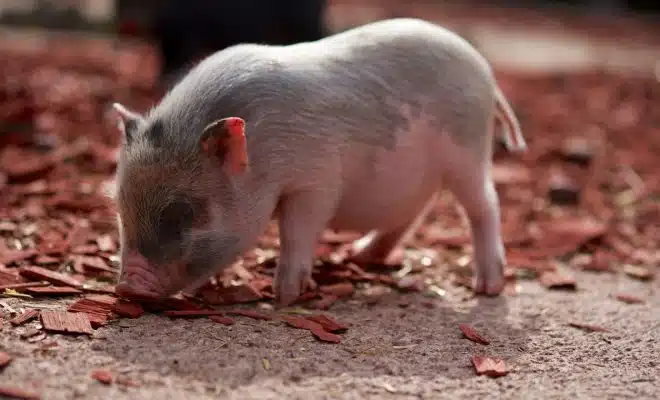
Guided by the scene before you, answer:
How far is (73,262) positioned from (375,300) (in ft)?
3.94

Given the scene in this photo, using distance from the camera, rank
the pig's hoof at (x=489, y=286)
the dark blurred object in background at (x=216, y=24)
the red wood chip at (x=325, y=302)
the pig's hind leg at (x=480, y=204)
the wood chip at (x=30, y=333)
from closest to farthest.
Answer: the wood chip at (x=30, y=333) → the red wood chip at (x=325, y=302) → the pig's hind leg at (x=480, y=204) → the pig's hoof at (x=489, y=286) → the dark blurred object in background at (x=216, y=24)

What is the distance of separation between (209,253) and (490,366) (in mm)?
1016

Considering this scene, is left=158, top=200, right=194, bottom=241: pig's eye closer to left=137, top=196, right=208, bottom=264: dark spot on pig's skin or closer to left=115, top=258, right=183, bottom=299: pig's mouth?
left=137, top=196, right=208, bottom=264: dark spot on pig's skin

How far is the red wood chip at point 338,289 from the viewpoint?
3441mm

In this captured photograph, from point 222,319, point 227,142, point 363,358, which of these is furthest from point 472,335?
point 227,142

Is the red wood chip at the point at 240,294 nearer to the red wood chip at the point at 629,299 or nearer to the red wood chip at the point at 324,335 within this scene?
the red wood chip at the point at 324,335

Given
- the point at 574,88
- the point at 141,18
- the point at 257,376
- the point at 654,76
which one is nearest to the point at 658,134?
the point at 574,88

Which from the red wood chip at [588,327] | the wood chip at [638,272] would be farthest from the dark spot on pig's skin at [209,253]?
the wood chip at [638,272]

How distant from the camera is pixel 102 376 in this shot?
2352 millimetres

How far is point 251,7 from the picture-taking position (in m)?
7.11

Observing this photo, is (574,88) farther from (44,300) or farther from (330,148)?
(44,300)

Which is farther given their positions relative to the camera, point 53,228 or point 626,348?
point 53,228

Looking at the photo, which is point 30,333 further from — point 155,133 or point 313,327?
point 313,327

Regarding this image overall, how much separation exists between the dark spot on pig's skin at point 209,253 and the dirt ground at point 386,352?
0.20 m
